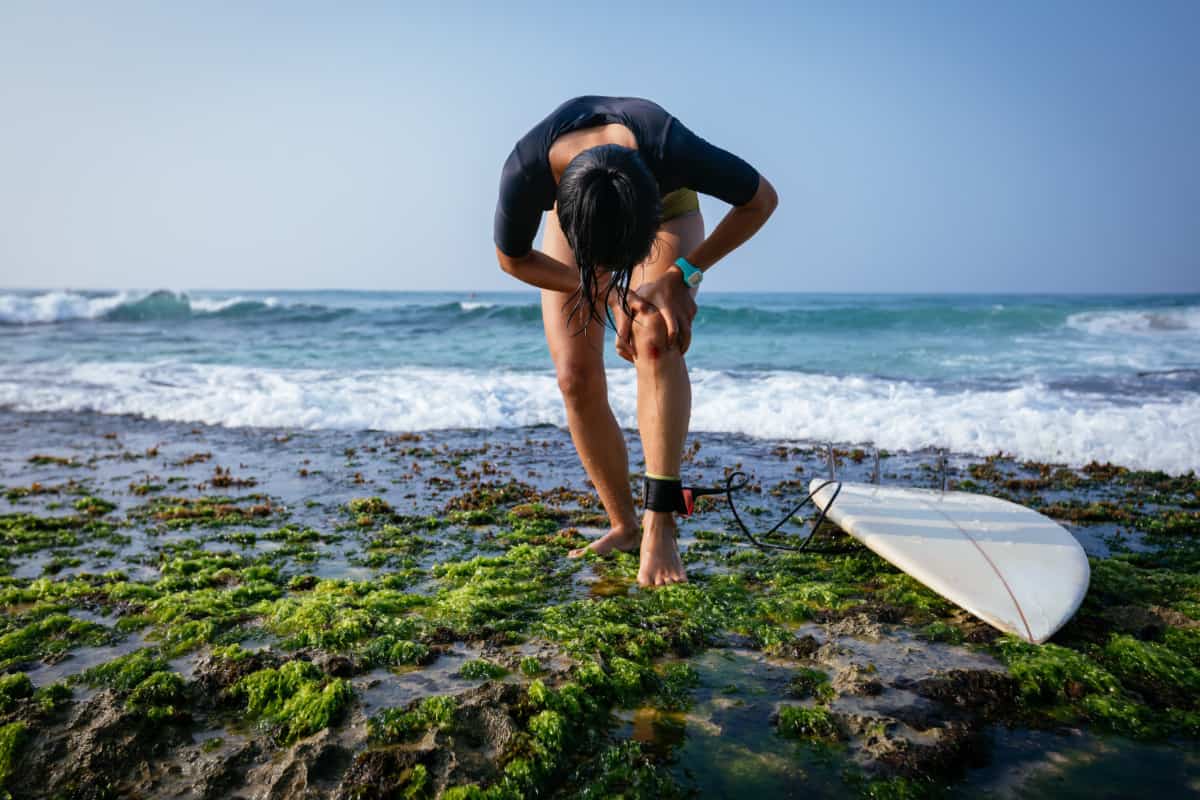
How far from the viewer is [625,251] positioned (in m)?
2.30

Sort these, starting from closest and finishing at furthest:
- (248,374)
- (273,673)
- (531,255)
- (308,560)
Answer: (273,673), (531,255), (308,560), (248,374)

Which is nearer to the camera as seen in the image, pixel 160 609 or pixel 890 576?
pixel 160 609

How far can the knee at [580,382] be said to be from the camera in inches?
133

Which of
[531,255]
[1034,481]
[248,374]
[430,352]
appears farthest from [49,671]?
[430,352]

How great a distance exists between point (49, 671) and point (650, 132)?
2645 millimetres

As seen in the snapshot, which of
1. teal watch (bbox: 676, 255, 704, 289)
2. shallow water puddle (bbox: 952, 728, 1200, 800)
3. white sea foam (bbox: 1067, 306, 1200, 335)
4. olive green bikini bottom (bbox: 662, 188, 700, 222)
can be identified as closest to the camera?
shallow water puddle (bbox: 952, 728, 1200, 800)

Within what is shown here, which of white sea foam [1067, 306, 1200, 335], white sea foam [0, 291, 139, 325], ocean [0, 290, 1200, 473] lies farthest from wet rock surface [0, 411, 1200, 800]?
white sea foam [0, 291, 139, 325]

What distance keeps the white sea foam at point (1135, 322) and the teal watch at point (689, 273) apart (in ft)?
83.2

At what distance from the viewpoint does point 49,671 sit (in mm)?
2236

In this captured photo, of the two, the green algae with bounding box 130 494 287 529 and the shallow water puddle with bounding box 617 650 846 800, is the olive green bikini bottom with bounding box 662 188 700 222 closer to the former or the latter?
the shallow water puddle with bounding box 617 650 846 800

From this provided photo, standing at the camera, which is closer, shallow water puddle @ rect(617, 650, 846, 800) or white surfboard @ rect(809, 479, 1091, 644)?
shallow water puddle @ rect(617, 650, 846, 800)

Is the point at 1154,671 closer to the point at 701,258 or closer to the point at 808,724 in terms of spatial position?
the point at 808,724

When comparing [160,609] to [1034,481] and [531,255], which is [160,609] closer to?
[531,255]

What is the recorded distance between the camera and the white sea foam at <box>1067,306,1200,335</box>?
24.5 m
